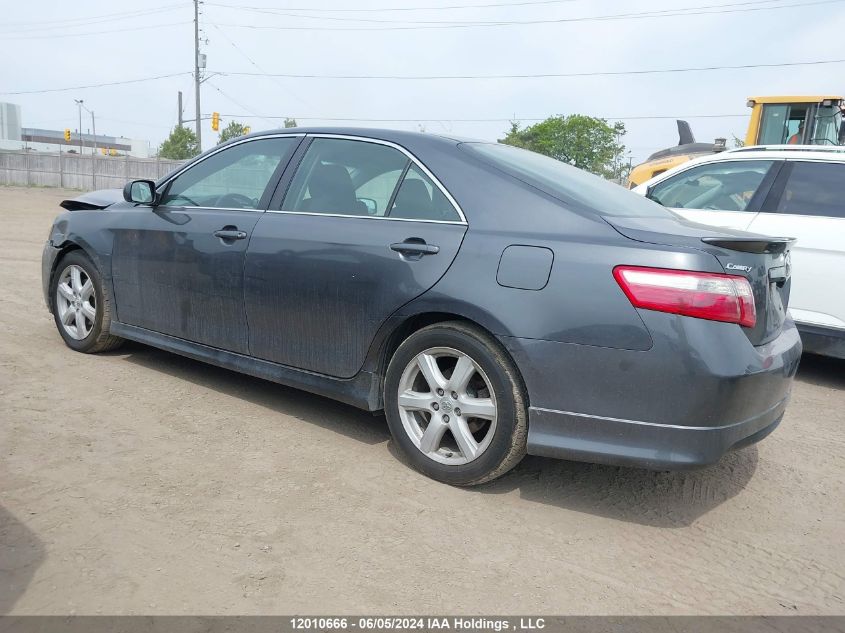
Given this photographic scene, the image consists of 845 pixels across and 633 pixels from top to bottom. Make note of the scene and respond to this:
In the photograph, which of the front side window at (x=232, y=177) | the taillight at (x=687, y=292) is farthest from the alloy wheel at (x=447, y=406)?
the front side window at (x=232, y=177)

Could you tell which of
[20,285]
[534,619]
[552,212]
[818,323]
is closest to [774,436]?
[818,323]

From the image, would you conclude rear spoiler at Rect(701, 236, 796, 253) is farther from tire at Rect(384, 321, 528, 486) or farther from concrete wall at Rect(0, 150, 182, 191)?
concrete wall at Rect(0, 150, 182, 191)

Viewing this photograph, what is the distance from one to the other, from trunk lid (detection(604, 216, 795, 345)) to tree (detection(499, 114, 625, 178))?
71.4 metres

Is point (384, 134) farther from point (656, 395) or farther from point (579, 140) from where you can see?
point (579, 140)

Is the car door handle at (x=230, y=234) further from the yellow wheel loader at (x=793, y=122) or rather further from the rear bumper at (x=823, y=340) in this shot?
the yellow wheel loader at (x=793, y=122)

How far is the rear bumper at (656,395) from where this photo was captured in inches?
112

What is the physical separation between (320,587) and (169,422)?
5.98 feet

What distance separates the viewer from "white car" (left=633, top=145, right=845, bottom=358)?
5418 millimetres

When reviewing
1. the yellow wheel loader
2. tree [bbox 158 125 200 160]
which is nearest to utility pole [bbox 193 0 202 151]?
tree [bbox 158 125 200 160]

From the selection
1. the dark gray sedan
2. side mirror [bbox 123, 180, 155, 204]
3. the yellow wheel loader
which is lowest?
the dark gray sedan

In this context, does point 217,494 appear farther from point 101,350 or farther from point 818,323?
point 818,323

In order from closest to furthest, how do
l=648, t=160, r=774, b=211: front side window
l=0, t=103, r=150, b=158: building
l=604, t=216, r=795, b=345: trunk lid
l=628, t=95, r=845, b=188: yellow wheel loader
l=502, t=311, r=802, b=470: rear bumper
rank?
l=502, t=311, r=802, b=470: rear bumper < l=604, t=216, r=795, b=345: trunk lid < l=648, t=160, r=774, b=211: front side window < l=628, t=95, r=845, b=188: yellow wheel loader < l=0, t=103, r=150, b=158: building

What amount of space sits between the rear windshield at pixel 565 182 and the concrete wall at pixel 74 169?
38104 millimetres

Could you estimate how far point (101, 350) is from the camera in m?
5.18
